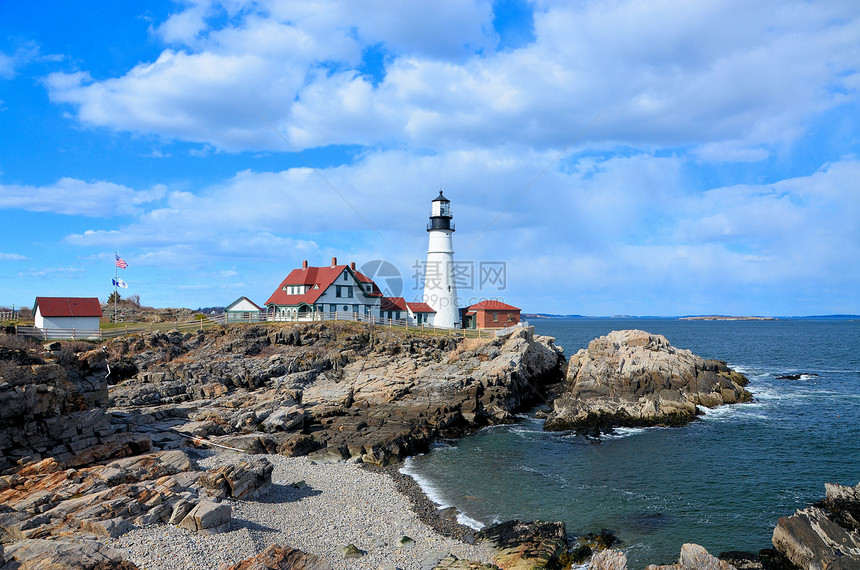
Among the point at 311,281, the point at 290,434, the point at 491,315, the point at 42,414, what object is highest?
the point at 311,281

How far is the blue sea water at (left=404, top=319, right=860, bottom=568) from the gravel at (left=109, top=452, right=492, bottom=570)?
174cm

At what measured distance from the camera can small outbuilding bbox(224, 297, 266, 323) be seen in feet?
163

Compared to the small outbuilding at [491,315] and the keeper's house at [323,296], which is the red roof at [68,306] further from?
the small outbuilding at [491,315]

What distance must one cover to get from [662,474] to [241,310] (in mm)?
40131

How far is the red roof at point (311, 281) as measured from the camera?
1955 inches

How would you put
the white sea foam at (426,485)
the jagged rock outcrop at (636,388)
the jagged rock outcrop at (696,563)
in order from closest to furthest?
the jagged rock outcrop at (696,563) < the white sea foam at (426,485) < the jagged rock outcrop at (636,388)

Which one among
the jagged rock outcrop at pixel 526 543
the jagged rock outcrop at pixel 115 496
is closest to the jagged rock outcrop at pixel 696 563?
the jagged rock outcrop at pixel 526 543

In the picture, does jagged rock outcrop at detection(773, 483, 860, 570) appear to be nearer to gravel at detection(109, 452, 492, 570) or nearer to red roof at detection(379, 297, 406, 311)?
gravel at detection(109, 452, 492, 570)

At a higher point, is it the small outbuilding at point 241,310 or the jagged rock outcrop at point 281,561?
the small outbuilding at point 241,310

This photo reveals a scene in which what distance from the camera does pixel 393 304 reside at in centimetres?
5516

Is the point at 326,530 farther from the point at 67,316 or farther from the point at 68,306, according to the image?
the point at 68,306

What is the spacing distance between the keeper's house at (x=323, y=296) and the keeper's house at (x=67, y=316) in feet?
45.5

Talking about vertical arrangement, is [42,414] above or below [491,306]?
below

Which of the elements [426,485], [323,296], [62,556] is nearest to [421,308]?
[323,296]
